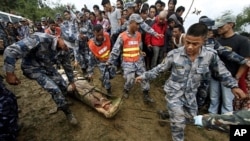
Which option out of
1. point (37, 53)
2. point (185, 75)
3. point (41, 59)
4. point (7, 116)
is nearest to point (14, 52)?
point (37, 53)

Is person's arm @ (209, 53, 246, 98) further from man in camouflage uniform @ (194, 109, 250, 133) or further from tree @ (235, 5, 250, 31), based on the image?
tree @ (235, 5, 250, 31)

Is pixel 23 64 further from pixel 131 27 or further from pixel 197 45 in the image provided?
pixel 197 45

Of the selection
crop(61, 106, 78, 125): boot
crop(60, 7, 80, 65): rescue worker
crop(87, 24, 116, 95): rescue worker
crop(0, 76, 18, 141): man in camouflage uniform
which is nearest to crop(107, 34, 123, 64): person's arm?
crop(87, 24, 116, 95): rescue worker

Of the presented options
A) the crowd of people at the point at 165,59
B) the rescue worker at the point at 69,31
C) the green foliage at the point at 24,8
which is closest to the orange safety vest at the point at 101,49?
the crowd of people at the point at 165,59

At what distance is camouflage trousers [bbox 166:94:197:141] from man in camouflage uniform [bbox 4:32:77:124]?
5.27ft

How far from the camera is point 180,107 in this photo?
3.76 m

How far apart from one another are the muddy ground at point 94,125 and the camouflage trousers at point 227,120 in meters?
2.19

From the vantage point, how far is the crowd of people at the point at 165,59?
3.68 metres

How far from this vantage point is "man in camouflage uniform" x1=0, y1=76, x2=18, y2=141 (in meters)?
3.51

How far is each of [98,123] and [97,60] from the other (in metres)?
1.68

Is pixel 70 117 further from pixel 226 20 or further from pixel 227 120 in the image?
pixel 226 20

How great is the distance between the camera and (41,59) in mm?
4133

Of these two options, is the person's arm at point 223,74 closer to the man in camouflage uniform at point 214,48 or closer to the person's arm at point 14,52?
the man in camouflage uniform at point 214,48

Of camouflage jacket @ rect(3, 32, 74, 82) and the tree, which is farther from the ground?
camouflage jacket @ rect(3, 32, 74, 82)
